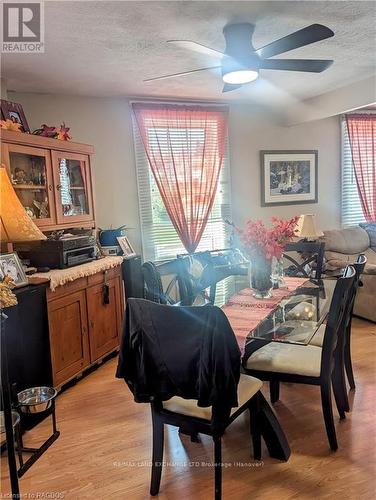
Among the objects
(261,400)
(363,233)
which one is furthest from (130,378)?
(363,233)

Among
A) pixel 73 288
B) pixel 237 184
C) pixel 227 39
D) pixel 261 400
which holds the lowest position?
pixel 261 400

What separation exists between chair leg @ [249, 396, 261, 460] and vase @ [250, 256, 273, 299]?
2.63 ft

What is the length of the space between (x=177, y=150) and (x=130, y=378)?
3.08m

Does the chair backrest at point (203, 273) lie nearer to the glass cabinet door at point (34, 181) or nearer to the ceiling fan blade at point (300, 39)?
the glass cabinet door at point (34, 181)

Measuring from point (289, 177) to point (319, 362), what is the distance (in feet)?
11.0

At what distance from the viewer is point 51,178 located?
3.03 metres

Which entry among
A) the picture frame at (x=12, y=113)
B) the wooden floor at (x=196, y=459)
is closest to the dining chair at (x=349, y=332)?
the wooden floor at (x=196, y=459)

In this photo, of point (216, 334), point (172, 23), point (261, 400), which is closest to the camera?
point (216, 334)

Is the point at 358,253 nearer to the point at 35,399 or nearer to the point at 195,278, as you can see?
the point at 195,278

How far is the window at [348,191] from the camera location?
17.3 feet

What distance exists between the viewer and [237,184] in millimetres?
4766

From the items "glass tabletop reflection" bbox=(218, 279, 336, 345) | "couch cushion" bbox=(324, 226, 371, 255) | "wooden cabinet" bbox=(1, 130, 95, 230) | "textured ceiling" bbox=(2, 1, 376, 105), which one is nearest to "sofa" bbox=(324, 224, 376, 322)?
"couch cushion" bbox=(324, 226, 371, 255)

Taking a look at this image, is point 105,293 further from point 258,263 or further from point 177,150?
point 177,150

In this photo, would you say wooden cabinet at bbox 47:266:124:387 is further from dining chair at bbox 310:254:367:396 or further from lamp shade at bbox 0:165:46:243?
dining chair at bbox 310:254:367:396
